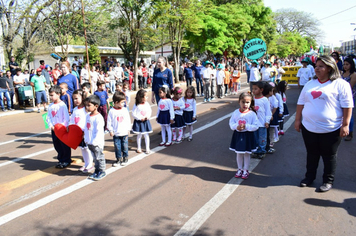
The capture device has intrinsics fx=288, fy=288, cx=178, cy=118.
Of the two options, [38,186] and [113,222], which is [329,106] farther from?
[38,186]

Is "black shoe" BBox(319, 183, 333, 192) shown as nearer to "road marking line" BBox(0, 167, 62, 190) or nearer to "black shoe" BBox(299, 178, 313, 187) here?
"black shoe" BBox(299, 178, 313, 187)

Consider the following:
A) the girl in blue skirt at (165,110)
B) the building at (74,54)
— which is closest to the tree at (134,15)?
the building at (74,54)

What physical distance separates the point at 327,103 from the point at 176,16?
17.9m

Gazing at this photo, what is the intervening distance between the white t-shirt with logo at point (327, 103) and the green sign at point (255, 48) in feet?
20.7

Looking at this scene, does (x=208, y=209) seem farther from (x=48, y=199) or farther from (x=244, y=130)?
(x=48, y=199)

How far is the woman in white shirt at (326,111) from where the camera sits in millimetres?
3967

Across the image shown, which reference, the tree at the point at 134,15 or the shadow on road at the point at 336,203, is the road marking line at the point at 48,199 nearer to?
the shadow on road at the point at 336,203

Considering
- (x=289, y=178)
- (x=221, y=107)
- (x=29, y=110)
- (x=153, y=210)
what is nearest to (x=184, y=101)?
(x=289, y=178)

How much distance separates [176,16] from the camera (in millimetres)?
20312

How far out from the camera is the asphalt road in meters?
3.48

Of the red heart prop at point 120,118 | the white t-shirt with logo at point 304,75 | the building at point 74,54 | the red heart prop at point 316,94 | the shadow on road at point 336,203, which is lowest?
the shadow on road at point 336,203

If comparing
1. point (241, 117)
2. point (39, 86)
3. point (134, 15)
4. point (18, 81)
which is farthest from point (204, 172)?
point (134, 15)

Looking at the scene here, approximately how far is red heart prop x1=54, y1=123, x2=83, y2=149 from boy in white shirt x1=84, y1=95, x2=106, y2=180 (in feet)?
0.80

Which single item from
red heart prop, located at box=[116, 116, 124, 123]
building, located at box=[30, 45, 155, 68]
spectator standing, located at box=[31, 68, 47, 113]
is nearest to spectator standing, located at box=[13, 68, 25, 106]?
spectator standing, located at box=[31, 68, 47, 113]
